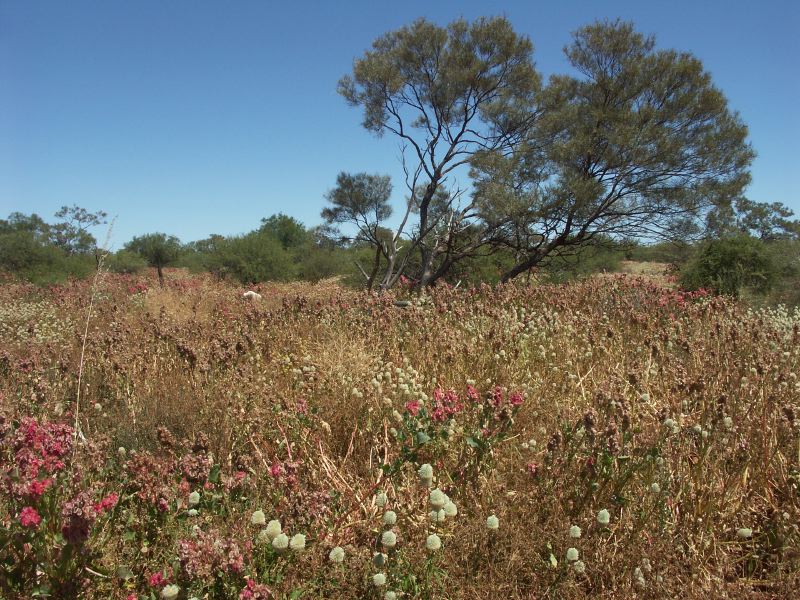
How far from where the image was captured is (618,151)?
437 inches

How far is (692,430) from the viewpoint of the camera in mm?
2369

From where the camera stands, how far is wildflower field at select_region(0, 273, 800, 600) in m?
1.75

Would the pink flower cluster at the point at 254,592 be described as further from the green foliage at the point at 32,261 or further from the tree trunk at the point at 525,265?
the green foliage at the point at 32,261

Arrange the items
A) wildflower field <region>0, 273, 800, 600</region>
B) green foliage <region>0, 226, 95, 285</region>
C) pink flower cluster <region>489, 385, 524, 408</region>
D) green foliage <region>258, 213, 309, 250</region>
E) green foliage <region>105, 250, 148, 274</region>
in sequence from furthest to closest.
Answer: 1. green foliage <region>258, 213, 309, 250</region>
2. green foliage <region>105, 250, 148, 274</region>
3. green foliage <region>0, 226, 95, 285</region>
4. pink flower cluster <region>489, 385, 524, 408</region>
5. wildflower field <region>0, 273, 800, 600</region>

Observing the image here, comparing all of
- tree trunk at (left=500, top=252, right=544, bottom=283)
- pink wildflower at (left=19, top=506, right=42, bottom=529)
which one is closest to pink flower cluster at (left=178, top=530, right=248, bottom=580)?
pink wildflower at (left=19, top=506, right=42, bottom=529)

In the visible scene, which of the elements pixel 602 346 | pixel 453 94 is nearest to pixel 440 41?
pixel 453 94

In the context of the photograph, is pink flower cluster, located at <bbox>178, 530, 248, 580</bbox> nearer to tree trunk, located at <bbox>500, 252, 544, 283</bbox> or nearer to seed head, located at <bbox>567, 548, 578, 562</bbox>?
seed head, located at <bbox>567, 548, 578, 562</bbox>

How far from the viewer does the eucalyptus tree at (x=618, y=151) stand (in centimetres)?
1097

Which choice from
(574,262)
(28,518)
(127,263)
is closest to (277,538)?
(28,518)

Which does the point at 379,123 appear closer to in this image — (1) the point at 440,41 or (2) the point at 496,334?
(1) the point at 440,41

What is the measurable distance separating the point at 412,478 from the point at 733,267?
9972 mm

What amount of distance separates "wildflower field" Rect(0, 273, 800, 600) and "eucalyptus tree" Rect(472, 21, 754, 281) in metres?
8.03

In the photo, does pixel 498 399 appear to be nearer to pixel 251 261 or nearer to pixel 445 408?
pixel 445 408

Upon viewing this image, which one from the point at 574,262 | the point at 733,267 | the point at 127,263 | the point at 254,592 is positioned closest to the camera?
the point at 254,592
